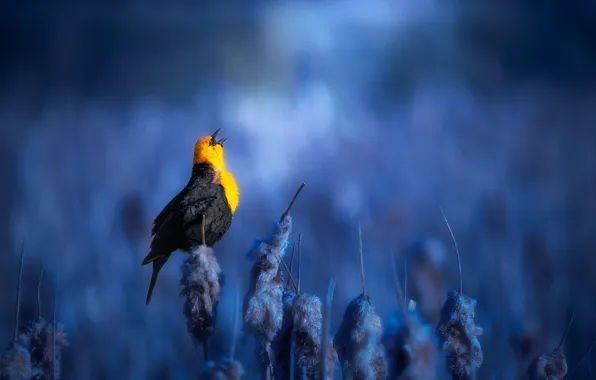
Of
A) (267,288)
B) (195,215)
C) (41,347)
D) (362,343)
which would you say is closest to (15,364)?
(41,347)

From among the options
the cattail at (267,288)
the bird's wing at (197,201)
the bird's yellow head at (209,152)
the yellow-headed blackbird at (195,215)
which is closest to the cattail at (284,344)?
the cattail at (267,288)

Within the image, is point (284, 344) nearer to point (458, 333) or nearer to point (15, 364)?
point (458, 333)

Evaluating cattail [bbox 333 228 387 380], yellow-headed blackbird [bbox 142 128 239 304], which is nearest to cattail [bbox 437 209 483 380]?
cattail [bbox 333 228 387 380]

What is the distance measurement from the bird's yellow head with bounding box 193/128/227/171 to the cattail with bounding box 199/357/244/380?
172cm

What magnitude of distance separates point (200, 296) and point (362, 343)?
0.58m

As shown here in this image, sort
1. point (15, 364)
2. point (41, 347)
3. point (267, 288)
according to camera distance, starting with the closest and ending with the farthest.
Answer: point (15, 364) < point (267, 288) < point (41, 347)

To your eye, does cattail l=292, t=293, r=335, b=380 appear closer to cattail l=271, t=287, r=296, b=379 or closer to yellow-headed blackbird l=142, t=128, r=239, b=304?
cattail l=271, t=287, r=296, b=379

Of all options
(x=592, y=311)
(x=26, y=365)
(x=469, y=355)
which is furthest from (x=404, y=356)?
(x=592, y=311)

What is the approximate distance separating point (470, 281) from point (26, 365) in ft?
9.84

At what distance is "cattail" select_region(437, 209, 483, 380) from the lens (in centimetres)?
202

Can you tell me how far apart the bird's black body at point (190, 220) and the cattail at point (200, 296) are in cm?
84

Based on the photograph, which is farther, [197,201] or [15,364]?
[197,201]

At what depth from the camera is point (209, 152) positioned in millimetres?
3365

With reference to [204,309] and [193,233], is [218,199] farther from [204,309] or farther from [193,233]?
[204,309]
